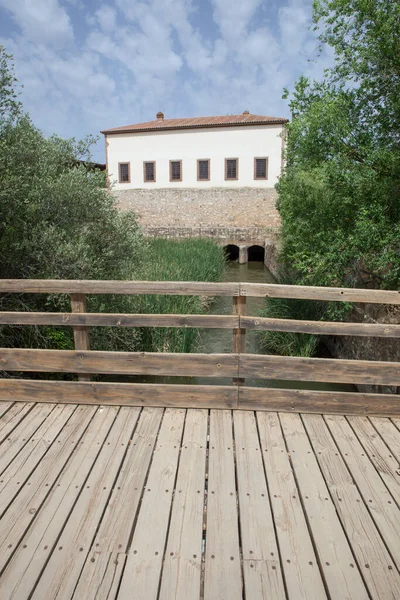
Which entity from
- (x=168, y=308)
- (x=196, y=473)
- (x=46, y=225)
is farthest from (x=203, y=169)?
(x=196, y=473)

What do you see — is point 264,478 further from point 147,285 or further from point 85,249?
point 85,249

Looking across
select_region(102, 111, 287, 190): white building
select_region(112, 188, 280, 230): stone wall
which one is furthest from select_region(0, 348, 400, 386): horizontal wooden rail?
select_region(102, 111, 287, 190): white building

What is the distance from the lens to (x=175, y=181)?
28203 millimetres

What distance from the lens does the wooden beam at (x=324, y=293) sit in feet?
9.11

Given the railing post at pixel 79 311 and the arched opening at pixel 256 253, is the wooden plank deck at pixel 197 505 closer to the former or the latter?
the railing post at pixel 79 311

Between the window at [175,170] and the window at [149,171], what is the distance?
1.28m

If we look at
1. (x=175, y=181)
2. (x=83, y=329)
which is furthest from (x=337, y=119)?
(x=175, y=181)

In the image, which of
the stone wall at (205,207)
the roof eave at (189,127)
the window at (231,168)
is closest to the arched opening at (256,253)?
the stone wall at (205,207)

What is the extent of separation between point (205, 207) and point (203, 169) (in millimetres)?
2697

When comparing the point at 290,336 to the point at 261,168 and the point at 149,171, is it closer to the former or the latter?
the point at 261,168

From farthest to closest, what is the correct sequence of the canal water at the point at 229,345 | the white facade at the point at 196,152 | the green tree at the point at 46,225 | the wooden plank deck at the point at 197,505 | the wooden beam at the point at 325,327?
1. the white facade at the point at 196,152
2. the canal water at the point at 229,345
3. the green tree at the point at 46,225
4. the wooden beam at the point at 325,327
5. the wooden plank deck at the point at 197,505

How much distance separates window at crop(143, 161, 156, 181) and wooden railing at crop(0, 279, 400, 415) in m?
27.1

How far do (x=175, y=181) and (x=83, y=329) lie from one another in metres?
26.7

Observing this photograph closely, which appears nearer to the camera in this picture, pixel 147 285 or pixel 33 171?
pixel 147 285
